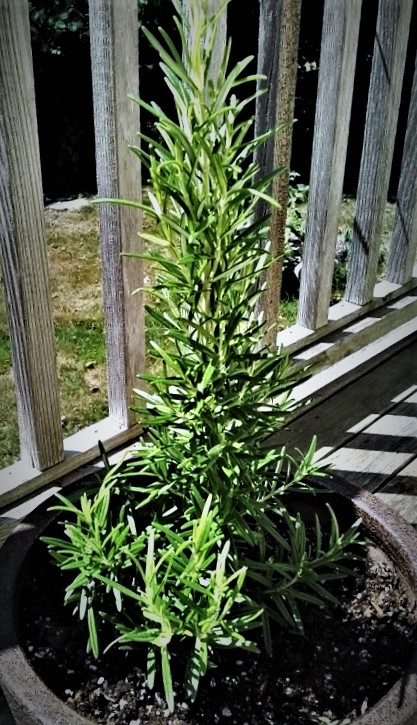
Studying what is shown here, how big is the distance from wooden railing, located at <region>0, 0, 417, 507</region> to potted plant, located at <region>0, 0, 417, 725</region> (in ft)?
1.32

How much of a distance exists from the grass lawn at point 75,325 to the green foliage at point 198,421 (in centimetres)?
156

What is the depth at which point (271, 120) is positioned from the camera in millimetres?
1972

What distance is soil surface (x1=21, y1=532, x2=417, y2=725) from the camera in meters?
1.23

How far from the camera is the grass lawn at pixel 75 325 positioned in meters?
3.01

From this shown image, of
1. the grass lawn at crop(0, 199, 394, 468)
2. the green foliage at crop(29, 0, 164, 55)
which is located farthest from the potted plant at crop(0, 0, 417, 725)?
the green foliage at crop(29, 0, 164, 55)

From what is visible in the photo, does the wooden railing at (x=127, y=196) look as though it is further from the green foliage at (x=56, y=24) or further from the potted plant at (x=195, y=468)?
the green foliage at (x=56, y=24)

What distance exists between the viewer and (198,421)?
1.22 meters

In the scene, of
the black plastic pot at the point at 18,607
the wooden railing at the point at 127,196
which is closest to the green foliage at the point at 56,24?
the wooden railing at the point at 127,196

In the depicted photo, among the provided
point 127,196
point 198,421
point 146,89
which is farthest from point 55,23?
point 198,421

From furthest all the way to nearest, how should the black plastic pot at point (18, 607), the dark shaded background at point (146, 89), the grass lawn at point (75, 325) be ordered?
the dark shaded background at point (146, 89)
the grass lawn at point (75, 325)
the black plastic pot at point (18, 607)

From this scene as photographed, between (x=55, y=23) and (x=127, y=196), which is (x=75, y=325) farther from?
(x=55, y=23)

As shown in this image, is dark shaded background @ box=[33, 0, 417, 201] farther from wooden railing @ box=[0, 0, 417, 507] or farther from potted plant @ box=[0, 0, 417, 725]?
potted plant @ box=[0, 0, 417, 725]

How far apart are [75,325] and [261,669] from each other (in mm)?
2524

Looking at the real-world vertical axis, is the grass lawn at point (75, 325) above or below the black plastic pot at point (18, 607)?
below
